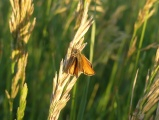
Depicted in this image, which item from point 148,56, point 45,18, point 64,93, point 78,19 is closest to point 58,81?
point 64,93

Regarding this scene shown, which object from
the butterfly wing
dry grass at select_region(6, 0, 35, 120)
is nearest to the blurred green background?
dry grass at select_region(6, 0, 35, 120)

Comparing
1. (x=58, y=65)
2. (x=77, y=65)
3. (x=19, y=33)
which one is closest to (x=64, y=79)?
(x=77, y=65)

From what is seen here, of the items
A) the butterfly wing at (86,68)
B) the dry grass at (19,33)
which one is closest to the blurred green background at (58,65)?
the dry grass at (19,33)

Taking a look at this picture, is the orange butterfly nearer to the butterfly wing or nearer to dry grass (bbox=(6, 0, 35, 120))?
the butterfly wing

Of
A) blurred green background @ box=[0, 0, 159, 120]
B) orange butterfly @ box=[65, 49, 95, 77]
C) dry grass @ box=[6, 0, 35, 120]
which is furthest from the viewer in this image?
blurred green background @ box=[0, 0, 159, 120]

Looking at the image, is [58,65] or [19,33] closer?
[19,33]

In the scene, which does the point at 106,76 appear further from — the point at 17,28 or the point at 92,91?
the point at 17,28

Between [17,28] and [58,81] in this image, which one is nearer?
[58,81]

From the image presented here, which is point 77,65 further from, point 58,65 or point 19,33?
point 58,65
